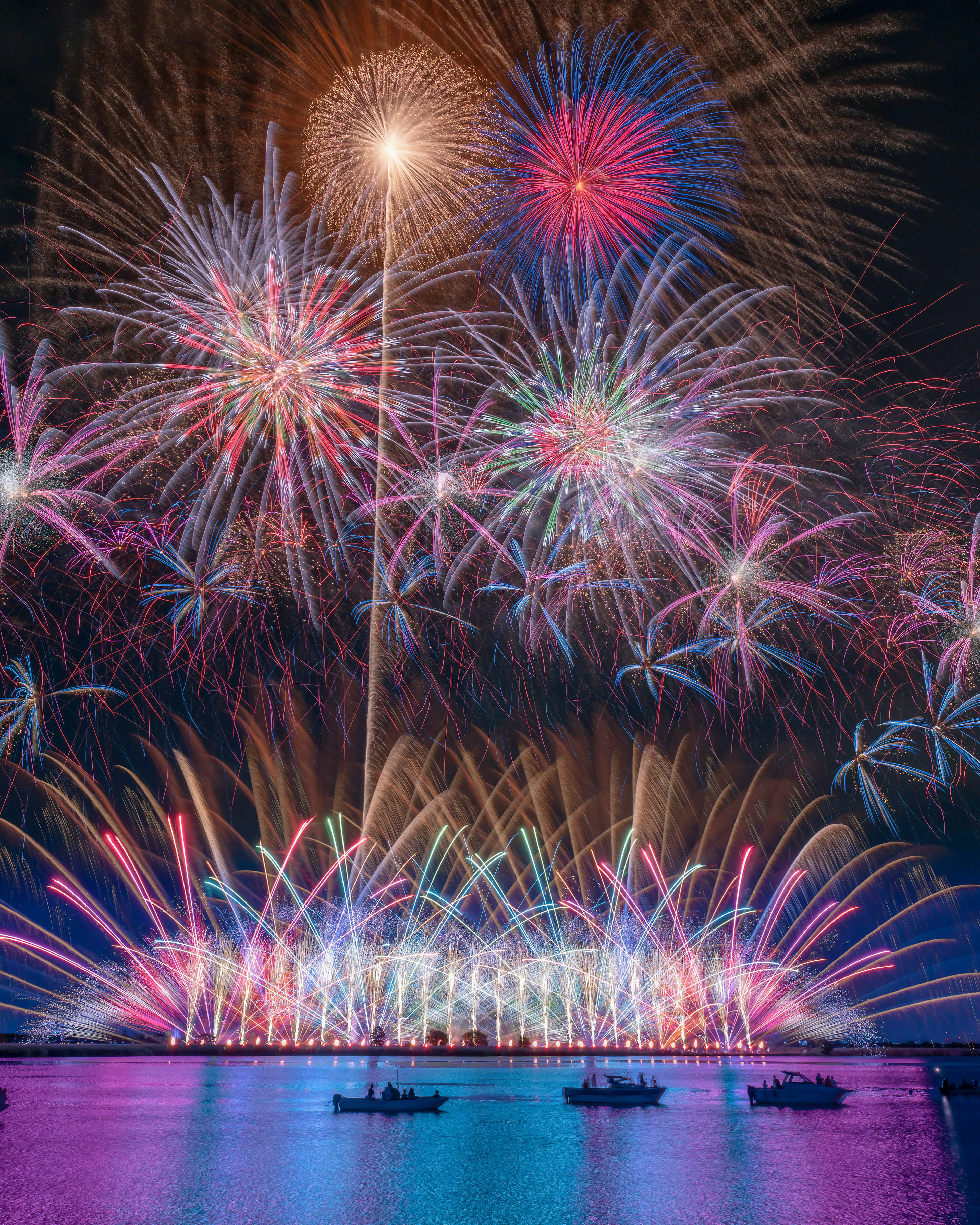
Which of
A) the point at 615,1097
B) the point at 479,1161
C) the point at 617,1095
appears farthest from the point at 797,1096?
the point at 479,1161

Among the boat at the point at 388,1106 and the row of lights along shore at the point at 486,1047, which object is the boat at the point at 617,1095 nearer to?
the boat at the point at 388,1106

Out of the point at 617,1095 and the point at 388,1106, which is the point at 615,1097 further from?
the point at 388,1106

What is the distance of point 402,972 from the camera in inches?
2977

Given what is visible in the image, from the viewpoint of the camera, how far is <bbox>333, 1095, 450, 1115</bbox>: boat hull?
5362cm

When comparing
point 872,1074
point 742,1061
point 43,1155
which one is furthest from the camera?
point 742,1061

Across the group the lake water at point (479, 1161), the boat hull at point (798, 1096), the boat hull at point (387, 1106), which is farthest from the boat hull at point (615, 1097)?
the boat hull at point (387, 1106)

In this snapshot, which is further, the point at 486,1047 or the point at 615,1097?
the point at 486,1047

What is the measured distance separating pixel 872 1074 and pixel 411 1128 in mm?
86853

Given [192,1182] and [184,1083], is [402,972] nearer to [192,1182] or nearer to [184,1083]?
[184,1083]

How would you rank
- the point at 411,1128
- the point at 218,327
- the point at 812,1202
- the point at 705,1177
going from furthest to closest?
the point at 411,1128, the point at 705,1177, the point at 812,1202, the point at 218,327

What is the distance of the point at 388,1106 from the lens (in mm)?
53938

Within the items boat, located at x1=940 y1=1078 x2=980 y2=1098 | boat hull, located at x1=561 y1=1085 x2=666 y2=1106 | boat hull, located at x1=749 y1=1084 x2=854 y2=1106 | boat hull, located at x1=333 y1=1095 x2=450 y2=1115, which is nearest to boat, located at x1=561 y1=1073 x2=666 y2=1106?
boat hull, located at x1=561 y1=1085 x2=666 y2=1106

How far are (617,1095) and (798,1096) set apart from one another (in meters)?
11.8

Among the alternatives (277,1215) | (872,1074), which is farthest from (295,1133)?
(872,1074)
